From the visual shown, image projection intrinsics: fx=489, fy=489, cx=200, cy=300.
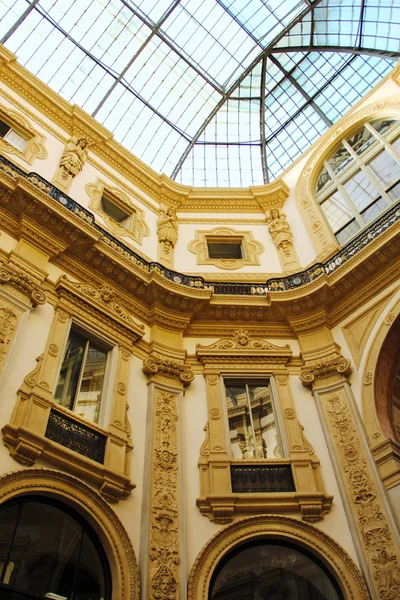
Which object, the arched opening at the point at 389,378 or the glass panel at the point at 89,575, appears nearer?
the glass panel at the point at 89,575

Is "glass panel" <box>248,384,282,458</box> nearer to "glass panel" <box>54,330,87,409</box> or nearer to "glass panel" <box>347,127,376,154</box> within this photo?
"glass panel" <box>54,330,87,409</box>

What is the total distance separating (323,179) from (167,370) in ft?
28.6

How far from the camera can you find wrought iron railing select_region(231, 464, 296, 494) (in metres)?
8.34

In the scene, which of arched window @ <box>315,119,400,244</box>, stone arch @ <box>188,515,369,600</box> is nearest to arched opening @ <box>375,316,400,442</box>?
stone arch @ <box>188,515,369,600</box>

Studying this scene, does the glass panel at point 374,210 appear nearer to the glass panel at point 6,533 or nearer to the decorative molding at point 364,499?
the decorative molding at point 364,499

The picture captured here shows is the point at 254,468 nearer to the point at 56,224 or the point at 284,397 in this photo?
the point at 284,397

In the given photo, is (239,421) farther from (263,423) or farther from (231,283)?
(231,283)

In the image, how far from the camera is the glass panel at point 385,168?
41.2 ft

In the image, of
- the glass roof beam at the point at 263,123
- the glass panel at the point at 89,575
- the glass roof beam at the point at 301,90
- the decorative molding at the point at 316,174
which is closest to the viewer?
the glass panel at the point at 89,575

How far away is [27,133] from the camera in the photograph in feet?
41.5

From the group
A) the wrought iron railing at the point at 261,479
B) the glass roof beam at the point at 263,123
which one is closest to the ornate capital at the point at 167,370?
the wrought iron railing at the point at 261,479

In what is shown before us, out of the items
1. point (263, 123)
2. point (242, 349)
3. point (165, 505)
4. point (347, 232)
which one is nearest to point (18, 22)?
point (263, 123)

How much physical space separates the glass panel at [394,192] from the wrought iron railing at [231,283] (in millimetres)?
1402

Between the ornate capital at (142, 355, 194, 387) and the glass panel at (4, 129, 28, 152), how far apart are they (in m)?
6.48
